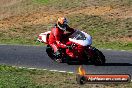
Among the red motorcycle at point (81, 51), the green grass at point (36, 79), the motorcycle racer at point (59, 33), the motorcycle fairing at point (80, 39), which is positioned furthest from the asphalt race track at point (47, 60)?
the green grass at point (36, 79)

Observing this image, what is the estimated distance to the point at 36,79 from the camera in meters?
15.5

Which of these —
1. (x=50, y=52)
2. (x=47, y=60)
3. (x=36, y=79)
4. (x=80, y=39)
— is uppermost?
(x=80, y=39)

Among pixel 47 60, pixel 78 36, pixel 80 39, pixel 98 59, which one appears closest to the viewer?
pixel 98 59

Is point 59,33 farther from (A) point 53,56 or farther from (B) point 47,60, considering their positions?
(B) point 47,60

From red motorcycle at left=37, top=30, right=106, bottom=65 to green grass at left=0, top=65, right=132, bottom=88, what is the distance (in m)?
2.18

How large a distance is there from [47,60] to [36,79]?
14.1 ft

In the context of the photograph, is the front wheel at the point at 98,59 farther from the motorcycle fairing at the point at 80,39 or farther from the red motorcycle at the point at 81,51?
the motorcycle fairing at the point at 80,39

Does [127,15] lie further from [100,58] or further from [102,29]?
[100,58]

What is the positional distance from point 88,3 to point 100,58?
18.9 m

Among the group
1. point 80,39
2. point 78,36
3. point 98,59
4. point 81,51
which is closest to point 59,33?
point 78,36

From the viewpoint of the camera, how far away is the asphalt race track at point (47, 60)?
1772 cm

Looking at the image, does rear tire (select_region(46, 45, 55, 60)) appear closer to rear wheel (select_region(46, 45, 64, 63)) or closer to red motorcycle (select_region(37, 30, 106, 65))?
rear wheel (select_region(46, 45, 64, 63))

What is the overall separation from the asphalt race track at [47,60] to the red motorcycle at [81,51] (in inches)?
14.5

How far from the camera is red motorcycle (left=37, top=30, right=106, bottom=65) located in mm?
18500
